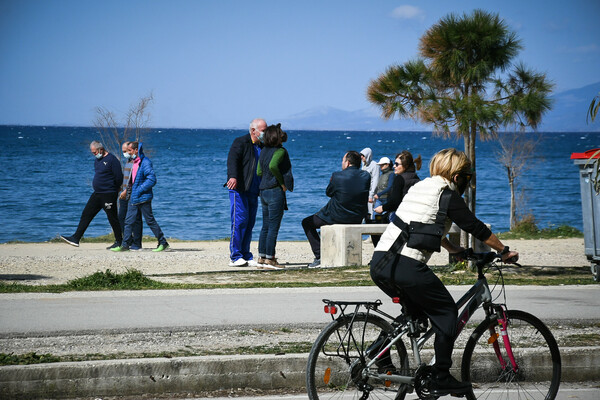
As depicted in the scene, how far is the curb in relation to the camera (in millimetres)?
5594

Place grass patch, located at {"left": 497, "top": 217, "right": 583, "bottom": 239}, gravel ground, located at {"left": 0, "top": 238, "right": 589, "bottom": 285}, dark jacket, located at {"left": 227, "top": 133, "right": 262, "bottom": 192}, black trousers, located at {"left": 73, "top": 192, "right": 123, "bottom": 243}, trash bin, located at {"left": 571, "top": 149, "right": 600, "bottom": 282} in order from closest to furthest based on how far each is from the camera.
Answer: trash bin, located at {"left": 571, "top": 149, "right": 600, "bottom": 282}, gravel ground, located at {"left": 0, "top": 238, "right": 589, "bottom": 285}, dark jacket, located at {"left": 227, "top": 133, "right": 262, "bottom": 192}, black trousers, located at {"left": 73, "top": 192, "right": 123, "bottom": 243}, grass patch, located at {"left": 497, "top": 217, "right": 583, "bottom": 239}

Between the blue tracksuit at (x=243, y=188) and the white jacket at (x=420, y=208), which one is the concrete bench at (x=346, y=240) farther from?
the white jacket at (x=420, y=208)

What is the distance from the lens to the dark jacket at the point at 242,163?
480 inches

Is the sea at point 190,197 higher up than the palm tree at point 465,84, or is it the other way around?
the palm tree at point 465,84

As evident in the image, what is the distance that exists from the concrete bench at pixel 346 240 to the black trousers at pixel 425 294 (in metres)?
6.73

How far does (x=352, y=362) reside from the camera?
16.2 ft

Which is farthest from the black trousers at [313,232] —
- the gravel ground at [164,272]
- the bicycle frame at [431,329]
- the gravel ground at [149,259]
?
the bicycle frame at [431,329]

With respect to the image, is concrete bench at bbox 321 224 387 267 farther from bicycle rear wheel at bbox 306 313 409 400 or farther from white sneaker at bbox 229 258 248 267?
bicycle rear wheel at bbox 306 313 409 400

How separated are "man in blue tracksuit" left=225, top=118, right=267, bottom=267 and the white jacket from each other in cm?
727

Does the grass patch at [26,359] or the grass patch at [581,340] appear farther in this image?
the grass patch at [581,340]

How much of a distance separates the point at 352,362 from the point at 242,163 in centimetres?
768

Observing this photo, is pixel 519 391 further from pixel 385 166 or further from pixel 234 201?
pixel 385 166

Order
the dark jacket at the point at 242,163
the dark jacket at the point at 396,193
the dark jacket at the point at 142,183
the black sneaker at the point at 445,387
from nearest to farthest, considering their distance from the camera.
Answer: the black sneaker at the point at 445,387, the dark jacket at the point at 396,193, the dark jacket at the point at 242,163, the dark jacket at the point at 142,183

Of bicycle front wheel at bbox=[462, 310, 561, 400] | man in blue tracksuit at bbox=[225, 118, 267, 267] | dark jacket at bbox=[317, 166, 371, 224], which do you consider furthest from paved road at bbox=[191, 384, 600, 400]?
man in blue tracksuit at bbox=[225, 118, 267, 267]
